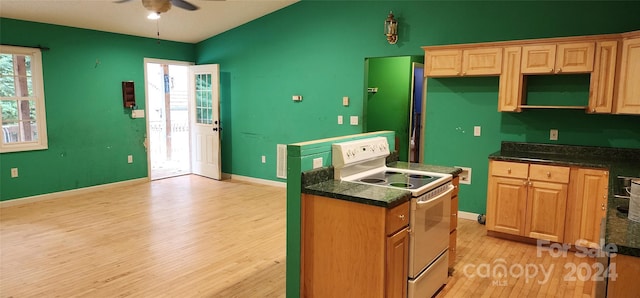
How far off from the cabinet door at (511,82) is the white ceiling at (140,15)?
316 centimetres

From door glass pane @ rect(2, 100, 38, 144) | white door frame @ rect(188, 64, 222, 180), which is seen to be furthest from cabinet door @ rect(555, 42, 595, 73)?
door glass pane @ rect(2, 100, 38, 144)

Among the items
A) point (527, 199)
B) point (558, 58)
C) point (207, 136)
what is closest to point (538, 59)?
point (558, 58)

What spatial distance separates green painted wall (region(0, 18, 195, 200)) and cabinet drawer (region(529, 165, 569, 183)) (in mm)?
5656

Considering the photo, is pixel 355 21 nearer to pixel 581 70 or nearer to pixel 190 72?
pixel 581 70

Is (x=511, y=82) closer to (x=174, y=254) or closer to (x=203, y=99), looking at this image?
(x=174, y=254)

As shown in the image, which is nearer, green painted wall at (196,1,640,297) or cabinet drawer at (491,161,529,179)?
cabinet drawer at (491,161,529,179)

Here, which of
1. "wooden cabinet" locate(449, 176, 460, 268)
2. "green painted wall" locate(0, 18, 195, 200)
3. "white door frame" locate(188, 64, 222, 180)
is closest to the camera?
"wooden cabinet" locate(449, 176, 460, 268)

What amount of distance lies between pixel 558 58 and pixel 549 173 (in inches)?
43.2

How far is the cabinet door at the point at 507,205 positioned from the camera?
4020mm

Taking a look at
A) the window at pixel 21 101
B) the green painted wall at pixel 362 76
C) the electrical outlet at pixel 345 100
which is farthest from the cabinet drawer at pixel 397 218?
the window at pixel 21 101

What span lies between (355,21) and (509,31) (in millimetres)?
1936

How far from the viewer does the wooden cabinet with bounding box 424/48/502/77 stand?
4270mm

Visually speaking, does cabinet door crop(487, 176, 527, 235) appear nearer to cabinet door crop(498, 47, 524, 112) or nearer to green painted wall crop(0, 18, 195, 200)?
cabinet door crop(498, 47, 524, 112)

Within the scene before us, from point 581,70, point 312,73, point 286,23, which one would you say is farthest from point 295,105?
point 581,70
